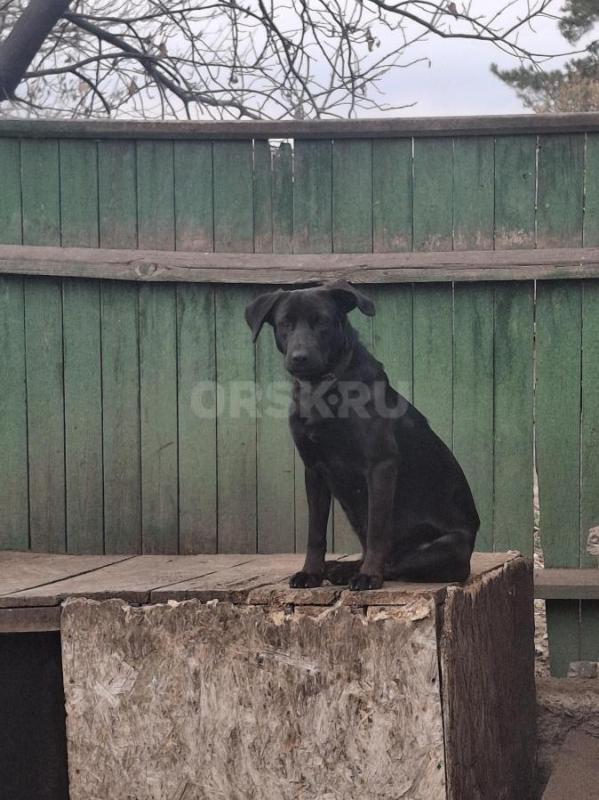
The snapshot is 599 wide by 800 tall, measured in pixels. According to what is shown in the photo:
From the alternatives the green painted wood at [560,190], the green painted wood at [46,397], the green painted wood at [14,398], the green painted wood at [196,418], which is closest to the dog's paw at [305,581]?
the green painted wood at [196,418]

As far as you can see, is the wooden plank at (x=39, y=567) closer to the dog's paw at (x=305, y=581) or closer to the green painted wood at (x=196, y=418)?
the green painted wood at (x=196, y=418)

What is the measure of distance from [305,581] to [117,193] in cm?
247

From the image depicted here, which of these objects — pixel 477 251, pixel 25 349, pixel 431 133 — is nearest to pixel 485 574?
pixel 477 251

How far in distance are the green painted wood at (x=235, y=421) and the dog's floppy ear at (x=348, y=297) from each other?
162 centimetres

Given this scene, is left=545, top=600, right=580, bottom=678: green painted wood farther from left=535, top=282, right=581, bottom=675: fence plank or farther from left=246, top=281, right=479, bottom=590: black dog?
left=246, top=281, right=479, bottom=590: black dog

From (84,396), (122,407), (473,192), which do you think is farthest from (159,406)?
(473,192)

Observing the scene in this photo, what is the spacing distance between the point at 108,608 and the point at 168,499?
1.57 metres

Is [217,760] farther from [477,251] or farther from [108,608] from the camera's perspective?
[477,251]

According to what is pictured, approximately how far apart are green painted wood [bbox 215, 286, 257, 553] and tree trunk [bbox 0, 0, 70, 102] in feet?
9.36

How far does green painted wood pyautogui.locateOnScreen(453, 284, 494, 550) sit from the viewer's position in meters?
4.87

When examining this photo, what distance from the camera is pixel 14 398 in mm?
5062

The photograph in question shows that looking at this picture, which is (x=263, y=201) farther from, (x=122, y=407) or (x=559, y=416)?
(x=559, y=416)

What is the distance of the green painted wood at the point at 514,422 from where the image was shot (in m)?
4.85

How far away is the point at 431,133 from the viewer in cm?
490
